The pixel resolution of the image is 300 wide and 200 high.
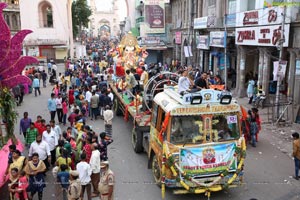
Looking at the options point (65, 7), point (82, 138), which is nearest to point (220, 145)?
point (82, 138)

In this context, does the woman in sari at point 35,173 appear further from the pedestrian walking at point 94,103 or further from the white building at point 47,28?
the white building at point 47,28

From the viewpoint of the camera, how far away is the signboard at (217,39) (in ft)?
69.5

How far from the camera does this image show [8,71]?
25.8 feet

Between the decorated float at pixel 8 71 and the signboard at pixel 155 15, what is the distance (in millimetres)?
26960

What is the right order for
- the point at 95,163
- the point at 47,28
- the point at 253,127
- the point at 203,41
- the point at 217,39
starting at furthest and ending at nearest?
the point at 47,28 → the point at 203,41 → the point at 217,39 → the point at 253,127 → the point at 95,163

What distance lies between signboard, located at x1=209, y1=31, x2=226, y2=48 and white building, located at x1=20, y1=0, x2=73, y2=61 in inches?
1044

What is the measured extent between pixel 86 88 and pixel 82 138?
28.2ft

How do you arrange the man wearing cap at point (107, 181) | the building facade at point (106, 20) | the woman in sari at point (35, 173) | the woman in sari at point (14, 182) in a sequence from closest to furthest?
the man wearing cap at point (107, 181)
the woman in sari at point (14, 182)
the woman in sari at point (35, 173)
the building facade at point (106, 20)

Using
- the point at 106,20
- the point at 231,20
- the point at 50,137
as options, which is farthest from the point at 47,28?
the point at 106,20

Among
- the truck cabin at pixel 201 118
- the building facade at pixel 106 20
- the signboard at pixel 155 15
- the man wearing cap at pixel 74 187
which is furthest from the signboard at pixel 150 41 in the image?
the building facade at pixel 106 20

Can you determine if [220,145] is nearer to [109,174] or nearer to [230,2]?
[109,174]

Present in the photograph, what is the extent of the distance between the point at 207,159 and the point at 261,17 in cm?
1132

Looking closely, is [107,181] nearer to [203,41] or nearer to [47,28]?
[203,41]

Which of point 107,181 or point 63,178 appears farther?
point 63,178
